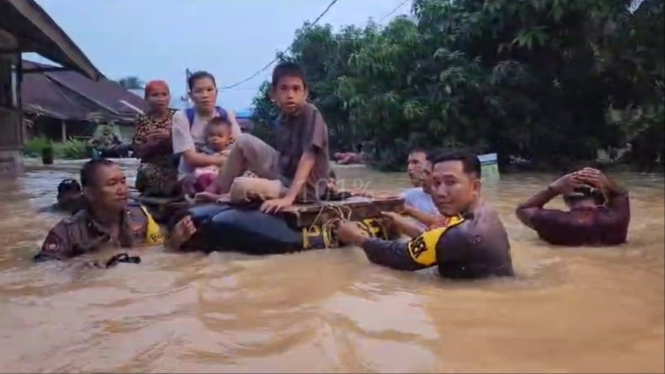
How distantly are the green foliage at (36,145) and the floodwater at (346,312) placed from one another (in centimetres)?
1637

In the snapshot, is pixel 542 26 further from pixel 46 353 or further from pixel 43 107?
pixel 43 107

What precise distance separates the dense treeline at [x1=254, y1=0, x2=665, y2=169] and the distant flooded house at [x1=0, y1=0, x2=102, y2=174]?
7421 millimetres

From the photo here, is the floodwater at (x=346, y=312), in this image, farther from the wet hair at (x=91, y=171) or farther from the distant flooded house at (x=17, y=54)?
the distant flooded house at (x=17, y=54)

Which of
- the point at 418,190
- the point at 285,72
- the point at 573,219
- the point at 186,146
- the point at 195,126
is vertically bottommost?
the point at 573,219

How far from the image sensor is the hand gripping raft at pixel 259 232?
375 centimetres

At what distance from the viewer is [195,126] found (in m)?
4.59

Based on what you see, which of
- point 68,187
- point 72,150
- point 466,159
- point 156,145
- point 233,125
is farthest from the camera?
point 72,150

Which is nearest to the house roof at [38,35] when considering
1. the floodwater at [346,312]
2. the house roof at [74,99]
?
the floodwater at [346,312]

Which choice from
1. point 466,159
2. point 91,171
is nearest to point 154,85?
point 91,171

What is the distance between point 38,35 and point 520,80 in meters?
10.2

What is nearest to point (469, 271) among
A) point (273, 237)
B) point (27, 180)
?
point (273, 237)

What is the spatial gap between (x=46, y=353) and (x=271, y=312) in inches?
25.0

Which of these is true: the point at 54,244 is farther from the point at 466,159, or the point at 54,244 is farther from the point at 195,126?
the point at 466,159

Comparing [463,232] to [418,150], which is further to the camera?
[418,150]
